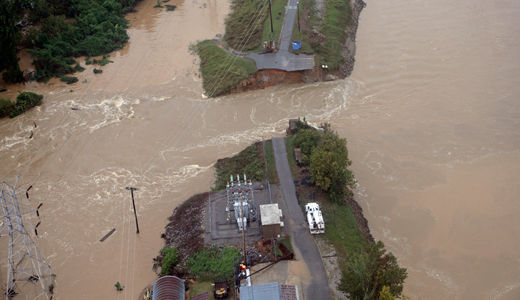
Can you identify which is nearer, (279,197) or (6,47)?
(279,197)

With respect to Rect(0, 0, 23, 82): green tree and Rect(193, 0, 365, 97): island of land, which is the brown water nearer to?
Rect(193, 0, 365, 97): island of land

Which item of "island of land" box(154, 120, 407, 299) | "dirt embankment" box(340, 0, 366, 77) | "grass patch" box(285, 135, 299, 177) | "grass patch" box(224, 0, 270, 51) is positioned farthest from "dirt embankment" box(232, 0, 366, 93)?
"island of land" box(154, 120, 407, 299)

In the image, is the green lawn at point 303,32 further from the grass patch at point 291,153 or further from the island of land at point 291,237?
the island of land at point 291,237

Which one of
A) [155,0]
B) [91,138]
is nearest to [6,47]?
[91,138]

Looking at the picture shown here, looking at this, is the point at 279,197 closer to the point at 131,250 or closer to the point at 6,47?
the point at 131,250

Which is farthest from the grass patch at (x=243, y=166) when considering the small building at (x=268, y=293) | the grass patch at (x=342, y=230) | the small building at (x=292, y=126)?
the small building at (x=268, y=293)

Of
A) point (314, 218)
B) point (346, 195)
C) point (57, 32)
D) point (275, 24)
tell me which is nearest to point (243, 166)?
point (346, 195)
